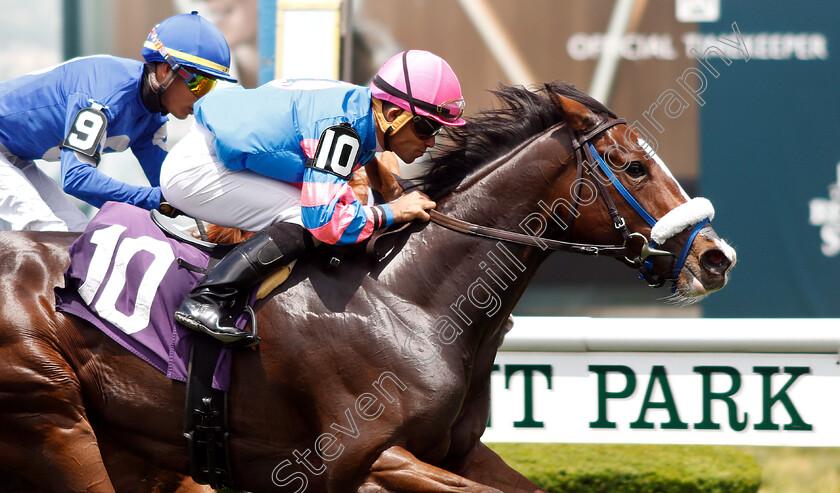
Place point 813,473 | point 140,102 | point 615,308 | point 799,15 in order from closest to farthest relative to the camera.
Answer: point 140,102, point 813,473, point 799,15, point 615,308

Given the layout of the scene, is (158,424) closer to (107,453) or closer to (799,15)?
(107,453)

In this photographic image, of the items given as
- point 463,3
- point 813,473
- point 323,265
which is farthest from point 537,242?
point 463,3

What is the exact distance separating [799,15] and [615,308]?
6.06ft

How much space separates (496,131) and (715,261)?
80 centimetres

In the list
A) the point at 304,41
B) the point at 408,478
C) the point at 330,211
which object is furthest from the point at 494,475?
the point at 304,41

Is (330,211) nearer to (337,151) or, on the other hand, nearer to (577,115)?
(337,151)

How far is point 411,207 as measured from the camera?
9.77 feet

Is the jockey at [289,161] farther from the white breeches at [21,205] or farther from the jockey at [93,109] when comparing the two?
the white breeches at [21,205]

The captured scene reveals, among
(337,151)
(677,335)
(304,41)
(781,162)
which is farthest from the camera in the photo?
(781,162)

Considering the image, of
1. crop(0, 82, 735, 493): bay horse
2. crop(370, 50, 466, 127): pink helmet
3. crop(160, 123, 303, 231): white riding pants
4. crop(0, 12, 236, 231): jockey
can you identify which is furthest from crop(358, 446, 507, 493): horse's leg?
crop(0, 12, 236, 231): jockey

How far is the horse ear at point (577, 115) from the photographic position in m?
2.98

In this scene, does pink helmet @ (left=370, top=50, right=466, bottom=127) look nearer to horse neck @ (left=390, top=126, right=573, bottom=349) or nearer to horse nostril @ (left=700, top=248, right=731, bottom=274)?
horse neck @ (left=390, top=126, right=573, bottom=349)

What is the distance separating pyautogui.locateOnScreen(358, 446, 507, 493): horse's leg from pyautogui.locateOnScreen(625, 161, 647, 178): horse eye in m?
1.04

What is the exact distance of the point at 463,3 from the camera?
5.39 m
